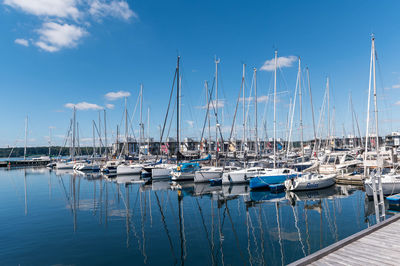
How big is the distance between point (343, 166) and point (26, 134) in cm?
10119

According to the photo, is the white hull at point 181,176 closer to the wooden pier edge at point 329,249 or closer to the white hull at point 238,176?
the white hull at point 238,176

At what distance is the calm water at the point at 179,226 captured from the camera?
40.3ft

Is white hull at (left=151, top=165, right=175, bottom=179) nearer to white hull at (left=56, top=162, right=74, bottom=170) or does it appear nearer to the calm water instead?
the calm water

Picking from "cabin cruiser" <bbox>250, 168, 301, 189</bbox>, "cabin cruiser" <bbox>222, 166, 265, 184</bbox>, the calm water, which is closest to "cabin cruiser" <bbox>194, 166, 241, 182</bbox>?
"cabin cruiser" <bbox>222, 166, 265, 184</bbox>

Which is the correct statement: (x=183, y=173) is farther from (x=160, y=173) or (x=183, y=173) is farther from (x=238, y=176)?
(x=238, y=176)

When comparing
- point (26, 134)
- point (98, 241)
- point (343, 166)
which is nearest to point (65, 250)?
point (98, 241)

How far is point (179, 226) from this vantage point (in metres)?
17.3

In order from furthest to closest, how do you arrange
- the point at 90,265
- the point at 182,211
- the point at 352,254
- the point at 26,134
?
the point at 26,134, the point at 182,211, the point at 90,265, the point at 352,254

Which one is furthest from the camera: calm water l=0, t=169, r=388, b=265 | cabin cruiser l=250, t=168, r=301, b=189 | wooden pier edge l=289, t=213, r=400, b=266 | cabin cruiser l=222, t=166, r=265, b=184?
cabin cruiser l=222, t=166, r=265, b=184

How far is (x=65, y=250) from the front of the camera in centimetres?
1320

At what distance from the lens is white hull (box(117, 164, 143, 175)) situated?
51.4 meters

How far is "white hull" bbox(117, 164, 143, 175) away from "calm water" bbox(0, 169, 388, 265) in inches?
887

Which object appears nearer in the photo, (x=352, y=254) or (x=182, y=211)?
(x=352, y=254)

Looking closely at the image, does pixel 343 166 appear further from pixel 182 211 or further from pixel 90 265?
pixel 90 265
